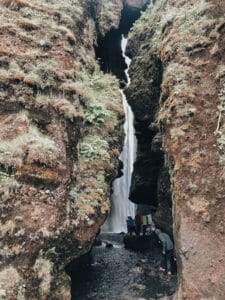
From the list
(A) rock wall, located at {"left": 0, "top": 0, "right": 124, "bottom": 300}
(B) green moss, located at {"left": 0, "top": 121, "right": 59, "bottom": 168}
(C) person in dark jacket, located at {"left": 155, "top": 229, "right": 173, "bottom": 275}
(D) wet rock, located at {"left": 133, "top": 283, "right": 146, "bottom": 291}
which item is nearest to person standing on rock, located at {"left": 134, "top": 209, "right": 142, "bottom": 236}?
(C) person in dark jacket, located at {"left": 155, "top": 229, "right": 173, "bottom": 275}

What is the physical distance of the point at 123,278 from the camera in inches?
472

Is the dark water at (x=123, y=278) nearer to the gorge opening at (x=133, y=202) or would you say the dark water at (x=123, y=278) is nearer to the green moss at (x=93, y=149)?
the gorge opening at (x=133, y=202)

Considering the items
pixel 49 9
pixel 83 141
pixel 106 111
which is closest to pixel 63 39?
pixel 49 9

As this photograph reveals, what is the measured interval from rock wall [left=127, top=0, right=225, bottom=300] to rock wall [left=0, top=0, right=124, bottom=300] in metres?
2.34

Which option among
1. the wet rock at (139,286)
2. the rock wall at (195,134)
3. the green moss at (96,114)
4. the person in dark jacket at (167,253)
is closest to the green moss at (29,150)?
the green moss at (96,114)

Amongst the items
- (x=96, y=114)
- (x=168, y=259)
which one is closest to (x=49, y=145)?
(x=96, y=114)

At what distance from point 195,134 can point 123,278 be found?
6153 mm

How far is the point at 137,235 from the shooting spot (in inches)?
672

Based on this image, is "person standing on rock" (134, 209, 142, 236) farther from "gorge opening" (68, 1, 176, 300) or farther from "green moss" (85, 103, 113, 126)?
"green moss" (85, 103, 113, 126)

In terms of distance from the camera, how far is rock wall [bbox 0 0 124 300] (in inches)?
299

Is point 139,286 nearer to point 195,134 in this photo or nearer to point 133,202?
point 195,134

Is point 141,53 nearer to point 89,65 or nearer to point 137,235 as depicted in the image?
point 89,65

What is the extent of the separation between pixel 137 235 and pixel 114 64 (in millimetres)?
10156

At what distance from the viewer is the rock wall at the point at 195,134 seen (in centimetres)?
787
